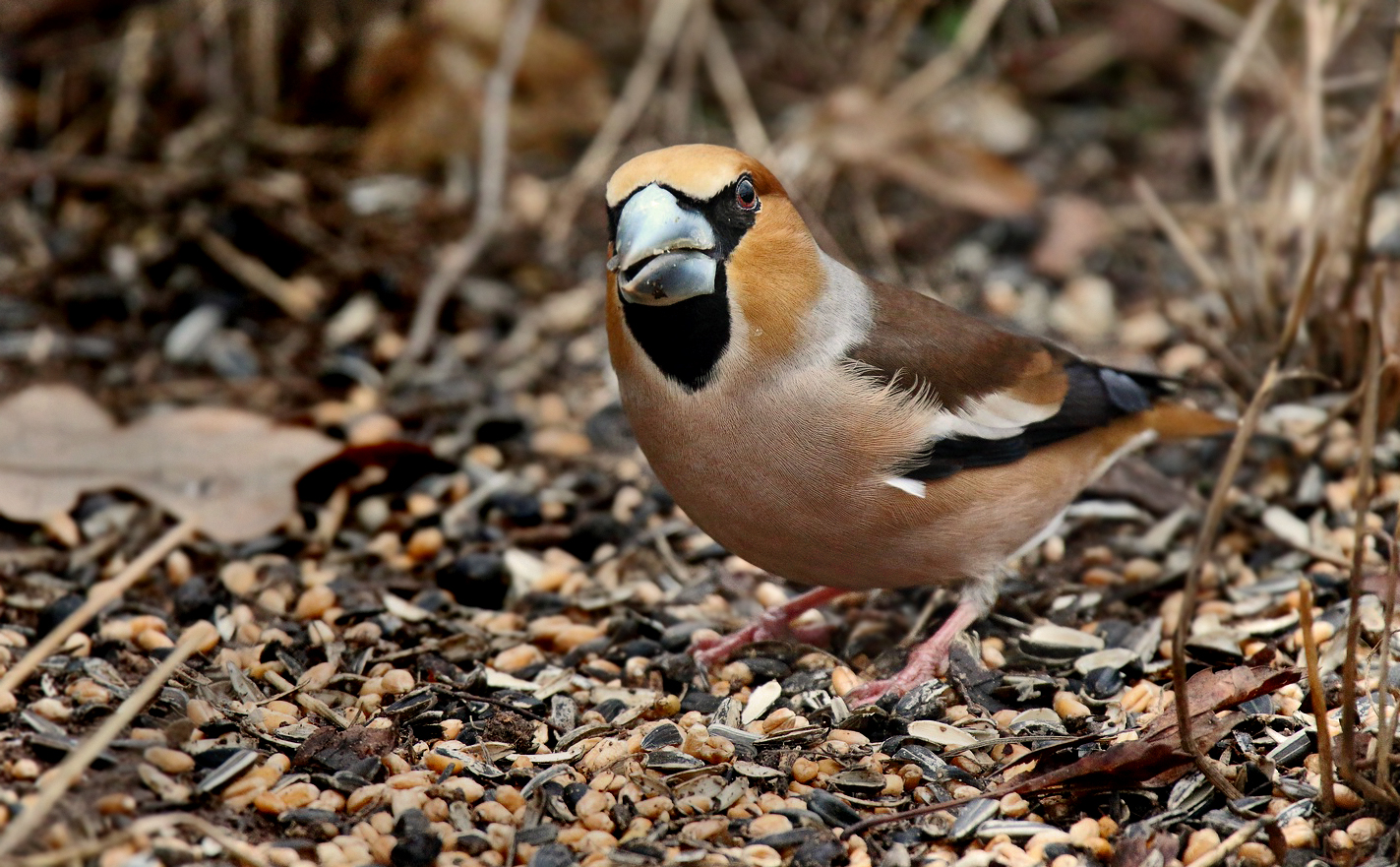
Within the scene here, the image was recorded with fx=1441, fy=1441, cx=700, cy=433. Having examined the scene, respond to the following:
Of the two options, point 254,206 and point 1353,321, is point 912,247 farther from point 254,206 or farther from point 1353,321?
point 254,206

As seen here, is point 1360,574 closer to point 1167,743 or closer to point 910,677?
point 1167,743

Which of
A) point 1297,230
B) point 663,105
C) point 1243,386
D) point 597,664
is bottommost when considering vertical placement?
point 597,664

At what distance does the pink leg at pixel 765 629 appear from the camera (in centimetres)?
365

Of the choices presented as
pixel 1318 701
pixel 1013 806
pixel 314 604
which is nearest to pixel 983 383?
pixel 1013 806

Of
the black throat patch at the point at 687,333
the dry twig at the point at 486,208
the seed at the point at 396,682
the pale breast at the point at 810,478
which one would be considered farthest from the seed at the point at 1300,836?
the dry twig at the point at 486,208

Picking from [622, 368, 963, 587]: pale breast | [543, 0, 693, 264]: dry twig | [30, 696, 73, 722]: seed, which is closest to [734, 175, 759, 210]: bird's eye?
[622, 368, 963, 587]: pale breast

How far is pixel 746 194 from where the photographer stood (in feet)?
10.5

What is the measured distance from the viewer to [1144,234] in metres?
5.90

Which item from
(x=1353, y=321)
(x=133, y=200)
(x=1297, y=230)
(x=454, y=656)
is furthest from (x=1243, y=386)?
(x=133, y=200)

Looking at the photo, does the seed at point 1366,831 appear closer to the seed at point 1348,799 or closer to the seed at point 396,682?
the seed at point 1348,799

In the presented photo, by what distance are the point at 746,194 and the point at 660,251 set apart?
0.32m

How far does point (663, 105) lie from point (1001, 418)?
10.2 ft

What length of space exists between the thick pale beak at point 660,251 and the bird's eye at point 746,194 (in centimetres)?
13

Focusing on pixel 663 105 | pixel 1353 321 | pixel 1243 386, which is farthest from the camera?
pixel 663 105
